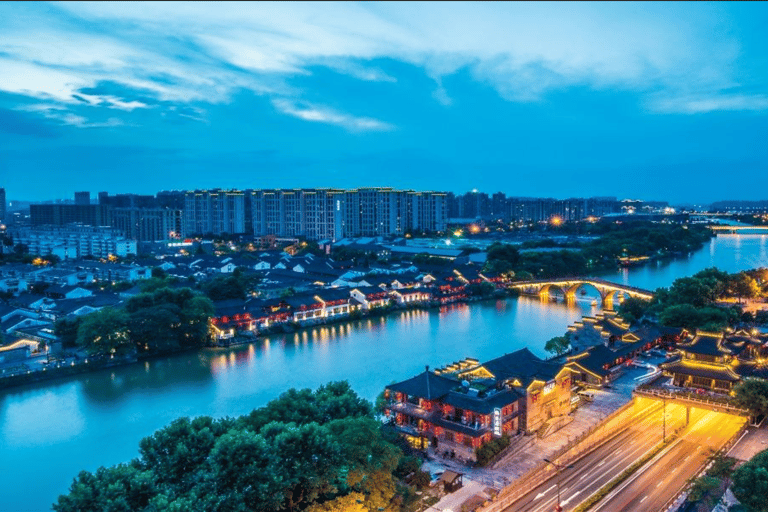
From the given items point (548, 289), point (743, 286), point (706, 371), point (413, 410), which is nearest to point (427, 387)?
point (413, 410)

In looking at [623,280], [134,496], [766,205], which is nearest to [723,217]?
[766,205]

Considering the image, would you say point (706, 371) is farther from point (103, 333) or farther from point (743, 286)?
point (103, 333)

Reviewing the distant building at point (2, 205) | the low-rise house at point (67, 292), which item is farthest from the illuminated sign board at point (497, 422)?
the distant building at point (2, 205)

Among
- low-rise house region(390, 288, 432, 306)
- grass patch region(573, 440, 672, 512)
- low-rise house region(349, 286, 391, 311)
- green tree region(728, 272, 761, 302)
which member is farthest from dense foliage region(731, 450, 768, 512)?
low-rise house region(390, 288, 432, 306)

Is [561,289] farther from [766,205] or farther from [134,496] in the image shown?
[766,205]

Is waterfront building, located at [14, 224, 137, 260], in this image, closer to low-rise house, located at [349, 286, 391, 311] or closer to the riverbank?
low-rise house, located at [349, 286, 391, 311]

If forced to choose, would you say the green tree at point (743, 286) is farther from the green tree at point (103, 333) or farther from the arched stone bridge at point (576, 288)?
the green tree at point (103, 333)
